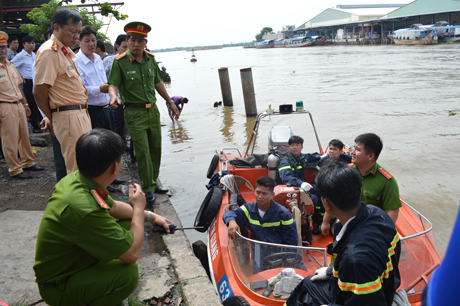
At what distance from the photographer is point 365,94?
48.2 ft

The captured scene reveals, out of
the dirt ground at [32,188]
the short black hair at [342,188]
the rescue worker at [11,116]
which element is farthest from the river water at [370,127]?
the short black hair at [342,188]

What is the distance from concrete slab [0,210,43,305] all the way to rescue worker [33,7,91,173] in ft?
2.28

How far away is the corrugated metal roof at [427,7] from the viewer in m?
41.6

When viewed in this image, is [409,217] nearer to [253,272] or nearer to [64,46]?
[253,272]

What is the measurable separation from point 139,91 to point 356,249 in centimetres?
314

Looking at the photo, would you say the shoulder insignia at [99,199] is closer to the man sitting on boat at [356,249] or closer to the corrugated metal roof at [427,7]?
the man sitting on boat at [356,249]

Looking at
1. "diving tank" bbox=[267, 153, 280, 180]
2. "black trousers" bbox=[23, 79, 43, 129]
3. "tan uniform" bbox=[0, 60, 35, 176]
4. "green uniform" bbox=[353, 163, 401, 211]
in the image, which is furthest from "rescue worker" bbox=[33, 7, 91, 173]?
"black trousers" bbox=[23, 79, 43, 129]

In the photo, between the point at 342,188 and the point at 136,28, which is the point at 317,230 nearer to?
the point at 342,188

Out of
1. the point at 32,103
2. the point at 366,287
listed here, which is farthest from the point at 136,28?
the point at 32,103

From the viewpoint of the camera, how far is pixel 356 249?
58.2 inches

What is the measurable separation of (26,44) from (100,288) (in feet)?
19.0

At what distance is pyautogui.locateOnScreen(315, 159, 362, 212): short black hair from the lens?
1596 mm

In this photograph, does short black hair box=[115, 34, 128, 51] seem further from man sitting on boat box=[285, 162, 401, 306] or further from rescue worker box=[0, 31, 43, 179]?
man sitting on boat box=[285, 162, 401, 306]

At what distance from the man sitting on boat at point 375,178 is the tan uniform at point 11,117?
13.6ft
